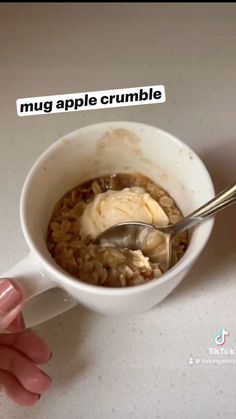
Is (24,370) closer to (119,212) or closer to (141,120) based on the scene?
(119,212)

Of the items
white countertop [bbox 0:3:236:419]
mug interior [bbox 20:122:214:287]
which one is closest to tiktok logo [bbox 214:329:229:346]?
white countertop [bbox 0:3:236:419]

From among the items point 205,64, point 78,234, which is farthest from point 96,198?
point 205,64

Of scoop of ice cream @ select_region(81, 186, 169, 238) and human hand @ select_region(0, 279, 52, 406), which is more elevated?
scoop of ice cream @ select_region(81, 186, 169, 238)

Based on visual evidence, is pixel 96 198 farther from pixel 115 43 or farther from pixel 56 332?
pixel 115 43

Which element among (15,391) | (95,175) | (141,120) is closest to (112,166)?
(95,175)

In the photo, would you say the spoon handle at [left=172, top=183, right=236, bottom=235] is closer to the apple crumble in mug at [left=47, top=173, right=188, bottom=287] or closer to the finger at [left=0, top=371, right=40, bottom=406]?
the apple crumble in mug at [left=47, top=173, right=188, bottom=287]

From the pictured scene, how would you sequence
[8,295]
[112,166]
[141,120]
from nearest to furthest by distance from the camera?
[8,295], [112,166], [141,120]
